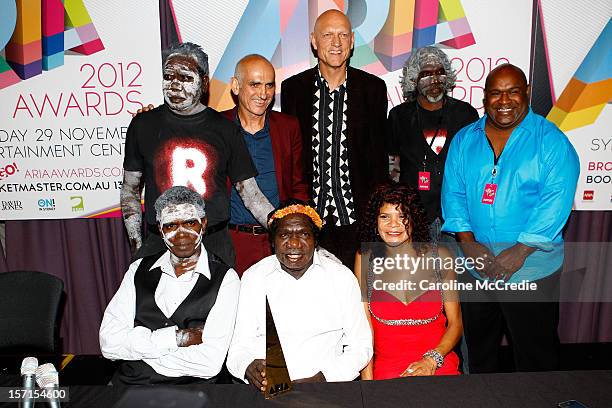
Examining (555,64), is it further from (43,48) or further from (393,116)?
(43,48)

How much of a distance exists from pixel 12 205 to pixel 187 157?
5.08 ft

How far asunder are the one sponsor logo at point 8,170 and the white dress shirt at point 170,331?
1574 mm

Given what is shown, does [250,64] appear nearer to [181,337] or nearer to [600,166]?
[181,337]

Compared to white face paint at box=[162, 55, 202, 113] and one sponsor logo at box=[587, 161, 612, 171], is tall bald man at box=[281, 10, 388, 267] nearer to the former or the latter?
white face paint at box=[162, 55, 202, 113]

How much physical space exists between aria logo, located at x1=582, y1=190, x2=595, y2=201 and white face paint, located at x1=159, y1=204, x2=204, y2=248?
241 centimetres

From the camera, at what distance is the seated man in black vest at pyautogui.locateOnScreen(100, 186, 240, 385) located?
234 centimetres

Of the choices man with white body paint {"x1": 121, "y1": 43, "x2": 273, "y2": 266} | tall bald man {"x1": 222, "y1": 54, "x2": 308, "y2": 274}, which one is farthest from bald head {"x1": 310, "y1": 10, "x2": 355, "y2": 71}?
man with white body paint {"x1": 121, "y1": 43, "x2": 273, "y2": 266}

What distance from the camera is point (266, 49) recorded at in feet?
11.6

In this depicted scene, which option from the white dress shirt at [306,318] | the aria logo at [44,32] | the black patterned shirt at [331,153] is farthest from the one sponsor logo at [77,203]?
the white dress shirt at [306,318]

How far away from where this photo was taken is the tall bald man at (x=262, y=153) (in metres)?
2.96

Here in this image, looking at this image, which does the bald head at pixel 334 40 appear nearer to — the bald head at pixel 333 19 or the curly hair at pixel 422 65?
the bald head at pixel 333 19

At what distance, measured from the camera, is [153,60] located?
11.6 ft

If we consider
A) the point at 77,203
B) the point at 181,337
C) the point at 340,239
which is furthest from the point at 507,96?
the point at 77,203

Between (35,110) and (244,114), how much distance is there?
1415 mm
